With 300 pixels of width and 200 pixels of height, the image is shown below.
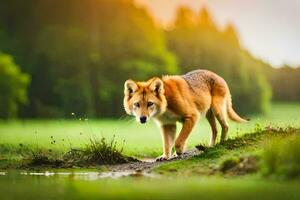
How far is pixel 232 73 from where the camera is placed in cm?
9619

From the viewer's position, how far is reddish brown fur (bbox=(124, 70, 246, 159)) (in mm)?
19281

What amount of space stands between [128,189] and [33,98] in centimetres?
5789

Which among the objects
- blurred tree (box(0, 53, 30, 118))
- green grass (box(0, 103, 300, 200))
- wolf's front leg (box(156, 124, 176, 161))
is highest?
blurred tree (box(0, 53, 30, 118))

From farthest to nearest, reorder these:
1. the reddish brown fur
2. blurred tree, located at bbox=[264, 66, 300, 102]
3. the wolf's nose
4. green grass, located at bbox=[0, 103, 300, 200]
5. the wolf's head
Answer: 1. blurred tree, located at bbox=[264, 66, 300, 102]
2. the reddish brown fur
3. the wolf's head
4. the wolf's nose
5. green grass, located at bbox=[0, 103, 300, 200]

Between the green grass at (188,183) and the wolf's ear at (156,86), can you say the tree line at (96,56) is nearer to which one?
the wolf's ear at (156,86)

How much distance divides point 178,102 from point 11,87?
2191 inches

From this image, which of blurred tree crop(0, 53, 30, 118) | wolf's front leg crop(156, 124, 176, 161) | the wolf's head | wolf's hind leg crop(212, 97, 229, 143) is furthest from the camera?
blurred tree crop(0, 53, 30, 118)

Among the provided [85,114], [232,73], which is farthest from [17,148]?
[232,73]

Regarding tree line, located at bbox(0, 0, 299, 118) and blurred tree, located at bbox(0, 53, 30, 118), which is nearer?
blurred tree, located at bbox(0, 53, 30, 118)

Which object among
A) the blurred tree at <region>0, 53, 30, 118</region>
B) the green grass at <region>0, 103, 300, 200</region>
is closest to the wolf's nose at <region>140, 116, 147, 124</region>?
the green grass at <region>0, 103, 300, 200</region>

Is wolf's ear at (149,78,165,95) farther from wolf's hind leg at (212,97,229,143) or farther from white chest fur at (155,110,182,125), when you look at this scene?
wolf's hind leg at (212,97,229,143)

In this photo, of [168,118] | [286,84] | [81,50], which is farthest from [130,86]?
[286,84]

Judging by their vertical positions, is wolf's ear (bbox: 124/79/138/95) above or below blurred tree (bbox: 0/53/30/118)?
below

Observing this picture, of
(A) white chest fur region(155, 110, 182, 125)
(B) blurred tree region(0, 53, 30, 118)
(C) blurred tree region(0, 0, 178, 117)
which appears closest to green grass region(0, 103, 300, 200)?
(A) white chest fur region(155, 110, 182, 125)
